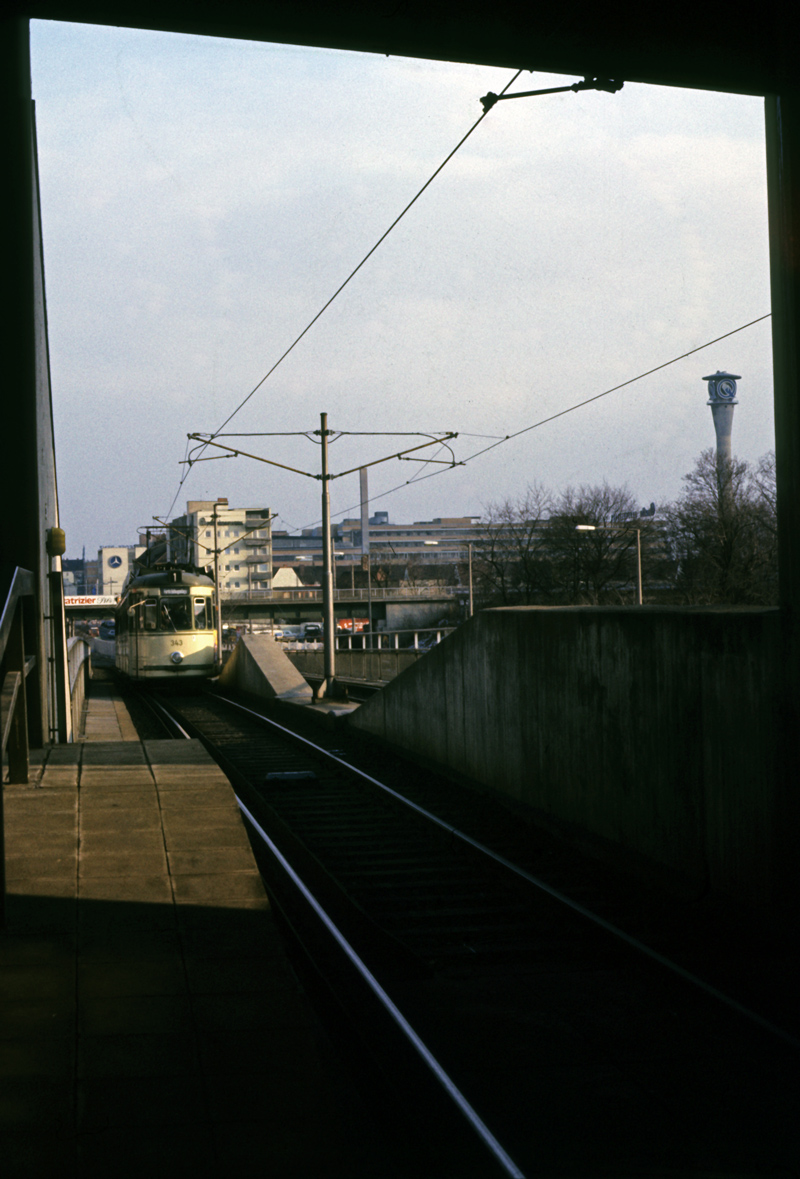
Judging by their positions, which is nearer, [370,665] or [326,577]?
[326,577]

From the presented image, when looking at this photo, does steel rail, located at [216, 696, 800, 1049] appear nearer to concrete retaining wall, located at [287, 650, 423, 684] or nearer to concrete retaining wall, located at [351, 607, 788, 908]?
Result: concrete retaining wall, located at [351, 607, 788, 908]

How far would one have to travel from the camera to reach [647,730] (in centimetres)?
745

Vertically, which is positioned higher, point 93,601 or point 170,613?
point 93,601

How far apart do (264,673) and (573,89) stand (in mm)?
21070

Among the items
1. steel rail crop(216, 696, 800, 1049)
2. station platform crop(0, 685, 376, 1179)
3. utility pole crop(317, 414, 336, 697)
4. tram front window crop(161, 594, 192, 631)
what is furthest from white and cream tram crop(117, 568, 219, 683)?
station platform crop(0, 685, 376, 1179)

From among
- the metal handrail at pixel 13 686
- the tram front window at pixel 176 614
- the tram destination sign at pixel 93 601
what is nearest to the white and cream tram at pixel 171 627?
the tram front window at pixel 176 614

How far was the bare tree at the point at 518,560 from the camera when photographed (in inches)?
2276

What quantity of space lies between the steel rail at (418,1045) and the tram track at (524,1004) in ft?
0.06

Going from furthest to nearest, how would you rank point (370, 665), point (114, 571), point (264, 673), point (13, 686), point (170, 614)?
point (114, 571)
point (370, 665)
point (170, 614)
point (264, 673)
point (13, 686)

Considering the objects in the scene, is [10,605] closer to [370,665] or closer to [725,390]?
[370,665]

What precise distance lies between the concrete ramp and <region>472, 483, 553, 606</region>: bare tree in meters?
24.0

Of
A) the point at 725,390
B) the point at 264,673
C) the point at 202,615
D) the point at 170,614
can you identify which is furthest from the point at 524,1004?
the point at 725,390

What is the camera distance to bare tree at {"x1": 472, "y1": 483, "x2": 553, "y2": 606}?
190ft

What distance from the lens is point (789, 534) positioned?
611cm
